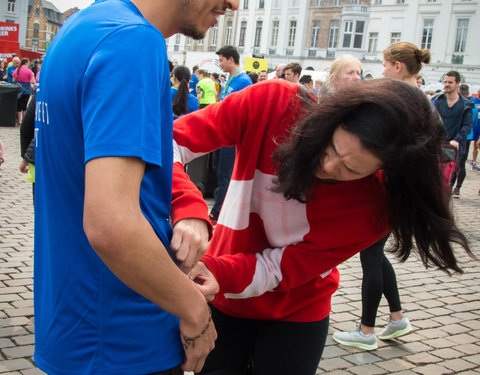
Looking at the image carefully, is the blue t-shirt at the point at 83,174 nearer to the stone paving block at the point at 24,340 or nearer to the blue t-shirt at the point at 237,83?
the stone paving block at the point at 24,340

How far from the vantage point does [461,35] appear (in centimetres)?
4019

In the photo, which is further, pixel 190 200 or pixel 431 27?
pixel 431 27

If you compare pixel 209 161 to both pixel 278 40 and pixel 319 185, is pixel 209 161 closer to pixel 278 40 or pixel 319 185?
pixel 319 185

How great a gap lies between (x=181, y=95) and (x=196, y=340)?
21.2 ft

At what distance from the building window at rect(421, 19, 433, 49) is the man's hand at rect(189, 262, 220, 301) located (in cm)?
4413

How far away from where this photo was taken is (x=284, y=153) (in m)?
1.89

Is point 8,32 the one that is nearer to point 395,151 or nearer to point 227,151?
point 227,151

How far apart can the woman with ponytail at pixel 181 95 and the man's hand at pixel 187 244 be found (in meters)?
6.09

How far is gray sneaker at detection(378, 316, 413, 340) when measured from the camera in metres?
4.08

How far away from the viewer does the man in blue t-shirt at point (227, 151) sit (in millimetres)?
6945

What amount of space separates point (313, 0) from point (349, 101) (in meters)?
54.3

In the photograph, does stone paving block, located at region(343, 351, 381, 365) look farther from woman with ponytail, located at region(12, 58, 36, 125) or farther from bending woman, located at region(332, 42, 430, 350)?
woman with ponytail, located at region(12, 58, 36, 125)

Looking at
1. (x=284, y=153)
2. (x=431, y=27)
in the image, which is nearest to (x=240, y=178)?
(x=284, y=153)

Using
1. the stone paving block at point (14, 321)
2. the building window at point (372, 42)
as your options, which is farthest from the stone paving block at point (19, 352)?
the building window at point (372, 42)
